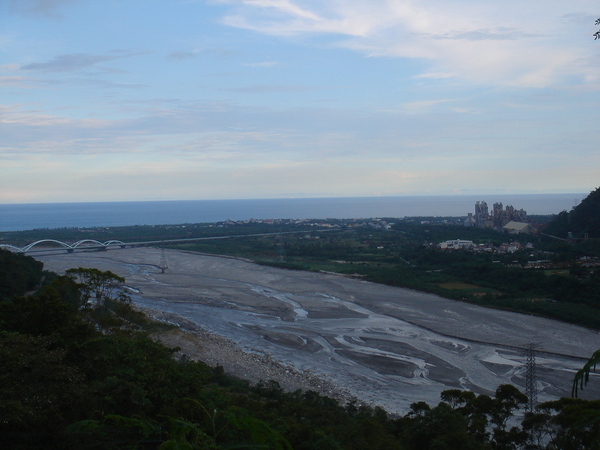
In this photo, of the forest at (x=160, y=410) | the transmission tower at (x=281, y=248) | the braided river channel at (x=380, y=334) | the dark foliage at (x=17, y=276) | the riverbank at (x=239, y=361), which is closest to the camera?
the forest at (x=160, y=410)

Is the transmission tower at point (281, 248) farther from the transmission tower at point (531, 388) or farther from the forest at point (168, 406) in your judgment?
the transmission tower at point (531, 388)

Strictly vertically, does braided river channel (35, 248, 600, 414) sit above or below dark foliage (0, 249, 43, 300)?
below

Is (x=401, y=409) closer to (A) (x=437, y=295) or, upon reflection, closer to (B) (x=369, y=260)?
(A) (x=437, y=295)

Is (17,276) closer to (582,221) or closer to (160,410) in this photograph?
(160,410)

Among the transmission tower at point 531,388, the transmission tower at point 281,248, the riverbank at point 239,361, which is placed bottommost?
the riverbank at point 239,361

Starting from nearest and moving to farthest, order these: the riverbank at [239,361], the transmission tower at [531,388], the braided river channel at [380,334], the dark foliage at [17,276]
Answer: the transmission tower at [531,388], the riverbank at [239,361], the braided river channel at [380,334], the dark foliage at [17,276]

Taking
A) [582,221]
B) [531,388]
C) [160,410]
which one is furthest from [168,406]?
[582,221]

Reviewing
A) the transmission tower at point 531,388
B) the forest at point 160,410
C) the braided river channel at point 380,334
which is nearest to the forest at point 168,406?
the forest at point 160,410

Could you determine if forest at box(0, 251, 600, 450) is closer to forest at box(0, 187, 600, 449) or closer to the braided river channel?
forest at box(0, 187, 600, 449)

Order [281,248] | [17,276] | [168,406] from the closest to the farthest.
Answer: [168,406] < [17,276] < [281,248]

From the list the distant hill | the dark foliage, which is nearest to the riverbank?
the dark foliage
